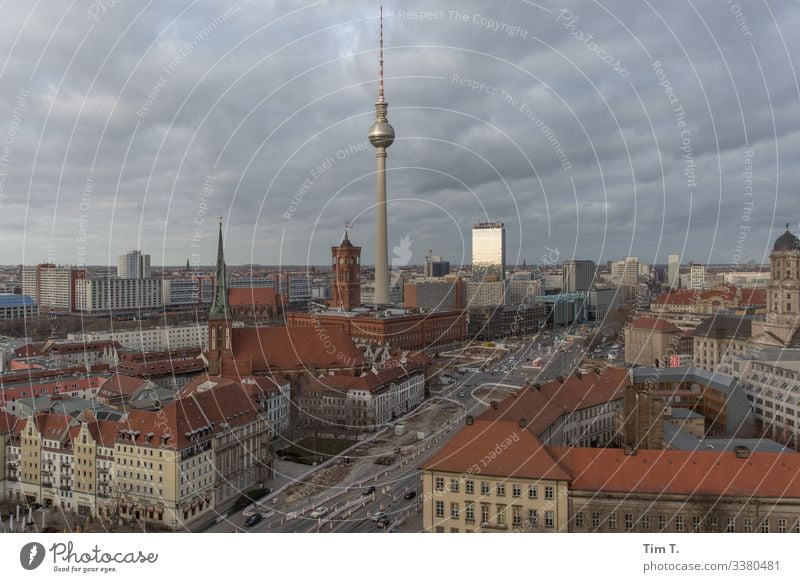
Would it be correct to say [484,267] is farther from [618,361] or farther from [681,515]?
[681,515]

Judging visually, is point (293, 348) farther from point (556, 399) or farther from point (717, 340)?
point (717, 340)

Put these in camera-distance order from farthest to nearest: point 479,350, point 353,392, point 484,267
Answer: point 484,267, point 479,350, point 353,392

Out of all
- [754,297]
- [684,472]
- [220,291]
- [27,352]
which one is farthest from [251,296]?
[684,472]

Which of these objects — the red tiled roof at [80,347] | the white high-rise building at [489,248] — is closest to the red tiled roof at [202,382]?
the red tiled roof at [80,347]

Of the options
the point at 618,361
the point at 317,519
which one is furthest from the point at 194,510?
the point at 618,361

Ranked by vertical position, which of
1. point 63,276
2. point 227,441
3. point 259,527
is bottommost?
point 259,527
